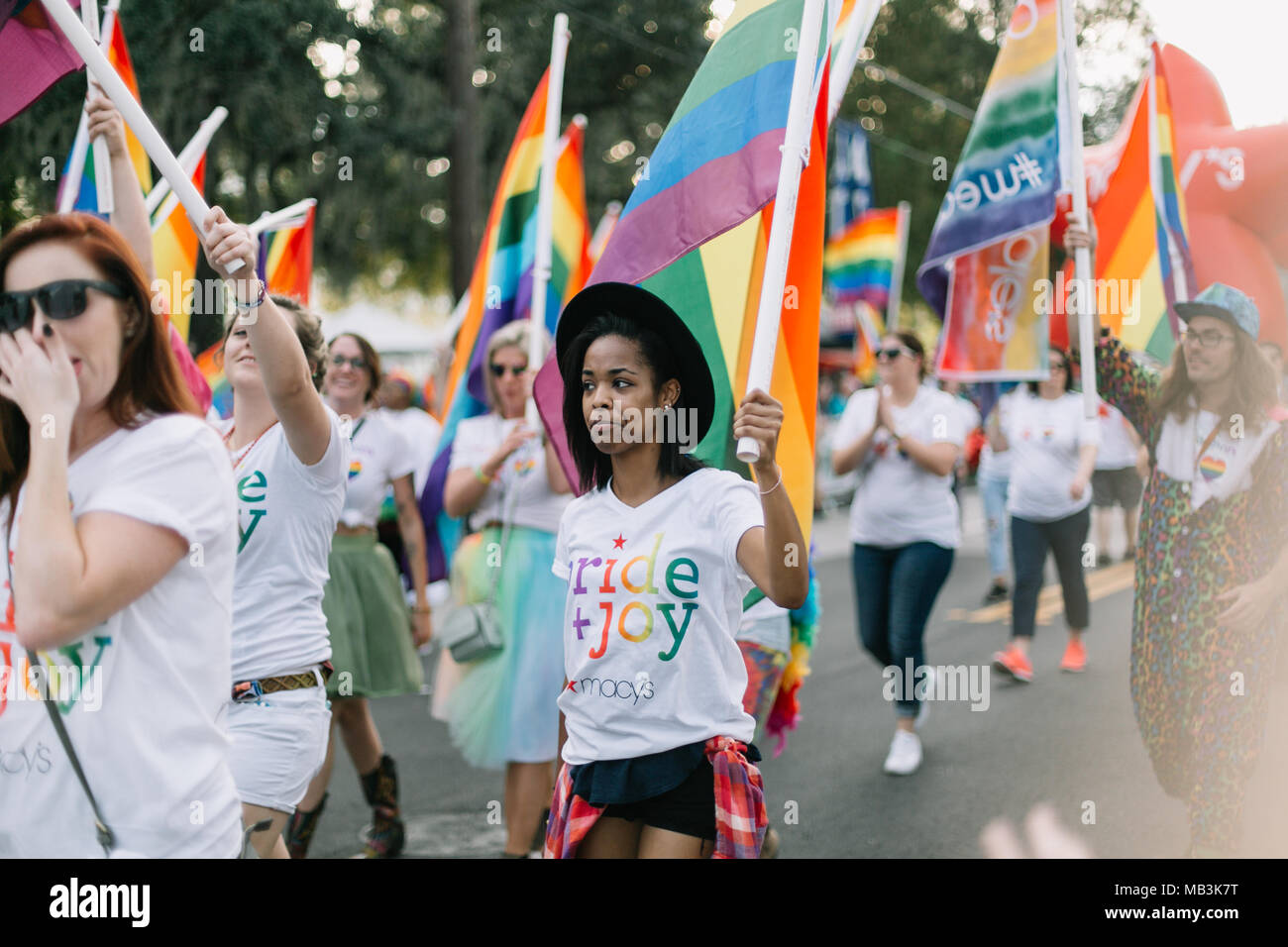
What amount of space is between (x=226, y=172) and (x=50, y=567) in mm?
12878

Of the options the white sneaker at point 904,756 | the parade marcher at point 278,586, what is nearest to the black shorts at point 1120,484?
the white sneaker at point 904,756

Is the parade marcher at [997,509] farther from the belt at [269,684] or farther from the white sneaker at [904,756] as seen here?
the belt at [269,684]

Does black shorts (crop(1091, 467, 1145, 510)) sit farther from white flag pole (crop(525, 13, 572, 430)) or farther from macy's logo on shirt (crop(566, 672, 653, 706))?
macy's logo on shirt (crop(566, 672, 653, 706))

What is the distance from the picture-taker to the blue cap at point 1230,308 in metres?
3.86

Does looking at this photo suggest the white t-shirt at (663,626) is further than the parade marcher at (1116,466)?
No

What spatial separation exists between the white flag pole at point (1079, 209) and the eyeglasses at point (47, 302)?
3232mm

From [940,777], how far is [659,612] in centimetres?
362

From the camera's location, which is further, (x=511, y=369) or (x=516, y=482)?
(x=511, y=369)

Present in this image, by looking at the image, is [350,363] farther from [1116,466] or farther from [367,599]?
[1116,466]

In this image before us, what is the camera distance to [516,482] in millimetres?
4988

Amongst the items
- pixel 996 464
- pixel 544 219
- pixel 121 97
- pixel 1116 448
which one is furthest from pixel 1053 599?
pixel 121 97

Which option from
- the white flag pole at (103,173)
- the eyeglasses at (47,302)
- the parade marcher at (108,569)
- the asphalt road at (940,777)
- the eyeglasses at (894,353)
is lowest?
the asphalt road at (940,777)

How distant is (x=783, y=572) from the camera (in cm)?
254
